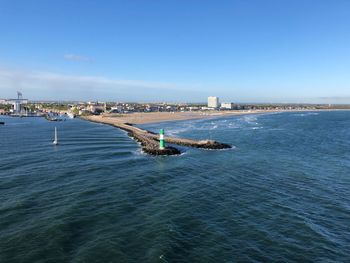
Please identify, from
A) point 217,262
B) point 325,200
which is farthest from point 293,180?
point 217,262

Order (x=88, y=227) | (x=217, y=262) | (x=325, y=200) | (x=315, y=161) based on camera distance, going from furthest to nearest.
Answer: (x=315, y=161)
(x=325, y=200)
(x=88, y=227)
(x=217, y=262)

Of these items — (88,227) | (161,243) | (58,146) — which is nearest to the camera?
(161,243)

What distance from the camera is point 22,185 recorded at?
3097cm

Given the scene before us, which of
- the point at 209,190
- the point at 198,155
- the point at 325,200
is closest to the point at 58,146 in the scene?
the point at 198,155

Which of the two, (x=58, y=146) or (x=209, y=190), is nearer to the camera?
(x=209, y=190)

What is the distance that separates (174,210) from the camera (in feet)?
80.9

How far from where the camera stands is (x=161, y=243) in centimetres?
1917

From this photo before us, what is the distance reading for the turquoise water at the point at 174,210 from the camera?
18.5 meters

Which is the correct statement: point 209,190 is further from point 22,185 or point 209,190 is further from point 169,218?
point 22,185

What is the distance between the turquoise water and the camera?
1845cm

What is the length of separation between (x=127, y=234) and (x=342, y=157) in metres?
38.1

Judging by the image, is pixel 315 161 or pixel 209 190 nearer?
pixel 209 190

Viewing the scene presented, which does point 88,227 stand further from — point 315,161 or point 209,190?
point 315,161

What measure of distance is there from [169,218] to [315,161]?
28.6 metres
